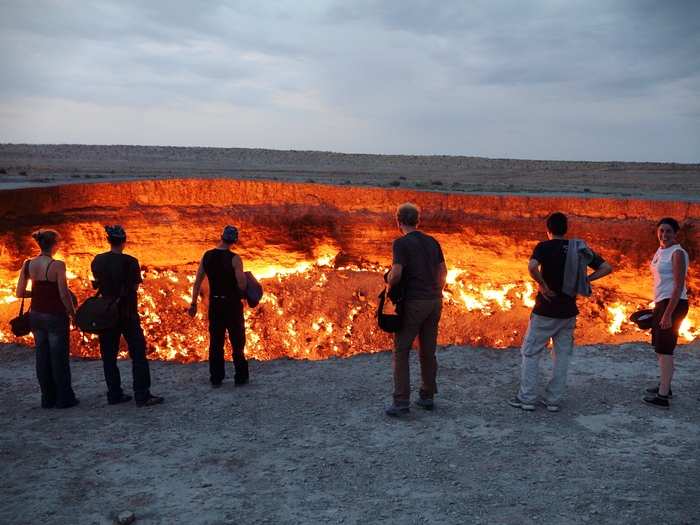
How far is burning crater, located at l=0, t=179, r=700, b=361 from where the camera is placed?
11867 millimetres

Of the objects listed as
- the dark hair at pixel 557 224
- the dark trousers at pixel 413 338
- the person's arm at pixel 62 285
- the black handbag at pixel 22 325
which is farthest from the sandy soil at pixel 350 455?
the dark hair at pixel 557 224

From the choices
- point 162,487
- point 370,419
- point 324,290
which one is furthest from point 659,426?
point 324,290

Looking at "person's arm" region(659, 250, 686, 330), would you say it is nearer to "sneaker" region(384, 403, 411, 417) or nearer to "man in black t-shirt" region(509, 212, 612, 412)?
"man in black t-shirt" region(509, 212, 612, 412)

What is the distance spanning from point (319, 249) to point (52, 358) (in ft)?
25.4

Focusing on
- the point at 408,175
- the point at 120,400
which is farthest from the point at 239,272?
the point at 408,175

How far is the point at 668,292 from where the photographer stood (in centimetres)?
561

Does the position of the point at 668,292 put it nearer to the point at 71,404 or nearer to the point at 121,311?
the point at 121,311

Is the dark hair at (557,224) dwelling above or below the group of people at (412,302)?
above

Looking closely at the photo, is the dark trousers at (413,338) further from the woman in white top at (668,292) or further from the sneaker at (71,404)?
the sneaker at (71,404)

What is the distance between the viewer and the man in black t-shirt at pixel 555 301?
17.7 ft

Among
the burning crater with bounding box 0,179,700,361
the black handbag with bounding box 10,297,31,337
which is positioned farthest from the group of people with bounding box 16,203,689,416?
the burning crater with bounding box 0,179,700,361

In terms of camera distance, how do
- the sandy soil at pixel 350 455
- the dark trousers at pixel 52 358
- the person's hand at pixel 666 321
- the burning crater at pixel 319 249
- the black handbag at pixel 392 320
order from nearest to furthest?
1. the sandy soil at pixel 350 455
2. the black handbag at pixel 392 320
3. the person's hand at pixel 666 321
4. the dark trousers at pixel 52 358
5. the burning crater at pixel 319 249

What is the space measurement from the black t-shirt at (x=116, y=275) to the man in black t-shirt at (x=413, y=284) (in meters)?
2.54

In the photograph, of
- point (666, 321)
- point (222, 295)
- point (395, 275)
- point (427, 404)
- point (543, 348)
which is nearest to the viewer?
point (395, 275)
